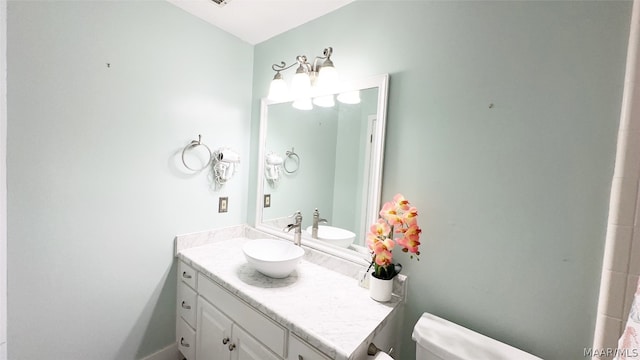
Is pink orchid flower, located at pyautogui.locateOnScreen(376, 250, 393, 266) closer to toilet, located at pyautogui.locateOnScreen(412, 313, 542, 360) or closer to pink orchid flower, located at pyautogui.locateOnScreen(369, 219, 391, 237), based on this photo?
pink orchid flower, located at pyautogui.locateOnScreen(369, 219, 391, 237)

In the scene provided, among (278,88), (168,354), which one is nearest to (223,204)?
(278,88)

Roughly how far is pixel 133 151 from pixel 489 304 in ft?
6.38

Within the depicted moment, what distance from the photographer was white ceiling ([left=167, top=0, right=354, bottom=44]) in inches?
56.8

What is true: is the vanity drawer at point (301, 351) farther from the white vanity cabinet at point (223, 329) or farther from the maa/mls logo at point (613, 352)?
the maa/mls logo at point (613, 352)

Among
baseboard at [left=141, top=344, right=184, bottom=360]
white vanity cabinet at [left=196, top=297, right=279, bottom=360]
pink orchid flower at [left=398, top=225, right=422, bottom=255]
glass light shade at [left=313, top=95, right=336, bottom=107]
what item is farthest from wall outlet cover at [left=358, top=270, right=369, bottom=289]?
baseboard at [left=141, top=344, right=184, bottom=360]

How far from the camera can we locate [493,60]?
991 mm

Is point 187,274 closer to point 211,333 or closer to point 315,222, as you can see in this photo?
point 211,333

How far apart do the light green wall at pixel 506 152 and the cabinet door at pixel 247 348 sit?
0.67 m

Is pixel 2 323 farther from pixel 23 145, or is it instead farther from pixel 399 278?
pixel 399 278

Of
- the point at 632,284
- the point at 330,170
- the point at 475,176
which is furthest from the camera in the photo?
the point at 330,170

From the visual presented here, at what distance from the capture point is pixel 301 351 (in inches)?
37.7

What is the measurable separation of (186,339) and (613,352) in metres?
2.00

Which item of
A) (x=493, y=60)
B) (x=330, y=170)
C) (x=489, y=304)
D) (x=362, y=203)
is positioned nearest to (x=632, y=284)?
(x=489, y=304)

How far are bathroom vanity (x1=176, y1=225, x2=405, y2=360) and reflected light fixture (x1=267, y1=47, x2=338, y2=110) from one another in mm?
981
